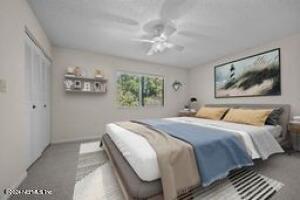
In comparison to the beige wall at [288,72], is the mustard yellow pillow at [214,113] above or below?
below

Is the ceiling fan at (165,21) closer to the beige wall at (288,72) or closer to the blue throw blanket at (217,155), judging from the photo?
the blue throw blanket at (217,155)

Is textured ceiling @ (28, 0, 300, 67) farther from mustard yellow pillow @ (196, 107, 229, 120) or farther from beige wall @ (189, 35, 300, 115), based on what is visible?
mustard yellow pillow @ (196, 107, 229, 120)

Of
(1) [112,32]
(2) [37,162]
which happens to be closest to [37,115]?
(2) [37,162]

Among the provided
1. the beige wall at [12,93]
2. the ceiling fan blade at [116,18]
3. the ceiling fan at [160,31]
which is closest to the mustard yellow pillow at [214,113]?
the ceiling fan at [160,31]

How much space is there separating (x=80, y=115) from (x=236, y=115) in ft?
12.9

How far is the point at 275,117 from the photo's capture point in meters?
2.80

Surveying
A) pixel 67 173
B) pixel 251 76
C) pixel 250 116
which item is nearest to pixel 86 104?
pixel 67 173

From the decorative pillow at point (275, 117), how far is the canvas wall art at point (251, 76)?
0.45 metres

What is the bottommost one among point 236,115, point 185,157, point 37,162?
point 37,162

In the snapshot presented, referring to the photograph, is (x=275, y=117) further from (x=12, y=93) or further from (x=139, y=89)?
(x=12, y=93)

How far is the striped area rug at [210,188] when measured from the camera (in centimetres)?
146

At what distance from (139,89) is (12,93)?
3.40m

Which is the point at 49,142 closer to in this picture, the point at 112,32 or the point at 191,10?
the point at 112,32

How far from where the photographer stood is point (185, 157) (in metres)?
1.35
